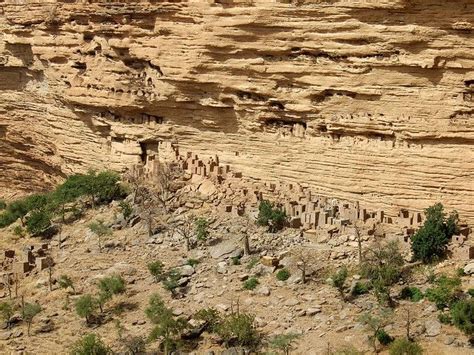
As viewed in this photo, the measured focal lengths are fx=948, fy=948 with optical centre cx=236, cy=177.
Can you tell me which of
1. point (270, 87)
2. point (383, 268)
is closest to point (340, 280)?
point (383, 268)

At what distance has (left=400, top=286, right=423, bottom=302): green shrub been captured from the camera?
638 inches

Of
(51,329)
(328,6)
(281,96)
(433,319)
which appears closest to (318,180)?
(281,96)

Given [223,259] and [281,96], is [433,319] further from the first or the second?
[281,96]

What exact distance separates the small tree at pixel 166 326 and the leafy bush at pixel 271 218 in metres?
3.17

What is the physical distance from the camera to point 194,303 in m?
17.2

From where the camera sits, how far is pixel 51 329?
57.0ft

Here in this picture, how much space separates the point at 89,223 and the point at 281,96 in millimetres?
5153

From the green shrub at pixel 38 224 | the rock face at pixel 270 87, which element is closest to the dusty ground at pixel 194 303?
the green shrub at pixel 38 224

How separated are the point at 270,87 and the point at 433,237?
16.7 feet

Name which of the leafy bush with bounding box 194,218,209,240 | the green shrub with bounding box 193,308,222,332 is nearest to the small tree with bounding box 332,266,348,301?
the green shrub with bounding box 193,308,222,332

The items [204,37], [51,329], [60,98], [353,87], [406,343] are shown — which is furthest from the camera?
[60,98]

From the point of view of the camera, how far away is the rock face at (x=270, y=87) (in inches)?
698

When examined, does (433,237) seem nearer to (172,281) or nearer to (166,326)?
(172,281)

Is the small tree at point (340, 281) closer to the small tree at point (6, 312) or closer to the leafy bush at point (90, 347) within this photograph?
the leafy bush at point (90, 347)
